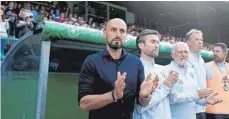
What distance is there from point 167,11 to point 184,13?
1.37 m

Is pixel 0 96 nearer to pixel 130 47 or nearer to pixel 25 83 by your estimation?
pixel 25 83

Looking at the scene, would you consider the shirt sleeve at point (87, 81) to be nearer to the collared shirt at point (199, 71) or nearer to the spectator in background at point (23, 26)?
the collared shirt at point (199, 71)

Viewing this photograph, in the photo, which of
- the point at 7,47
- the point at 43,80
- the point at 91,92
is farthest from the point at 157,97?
the point at 7,47

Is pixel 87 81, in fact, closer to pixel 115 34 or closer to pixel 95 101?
pixel 95 101

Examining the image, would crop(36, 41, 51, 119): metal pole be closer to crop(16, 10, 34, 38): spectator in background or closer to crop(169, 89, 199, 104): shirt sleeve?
crop(169, 89, 199, 104): shirt sleeve

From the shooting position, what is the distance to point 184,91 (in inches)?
113

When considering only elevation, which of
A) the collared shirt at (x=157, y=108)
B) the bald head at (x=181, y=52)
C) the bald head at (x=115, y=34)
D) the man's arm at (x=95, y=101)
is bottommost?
the collared shirt at (x=157, y=108)

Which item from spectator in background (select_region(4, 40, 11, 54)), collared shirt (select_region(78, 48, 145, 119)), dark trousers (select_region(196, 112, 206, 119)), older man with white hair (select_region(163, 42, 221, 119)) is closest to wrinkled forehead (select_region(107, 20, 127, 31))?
collared shirt (select_region(78, 48, 145, 119))

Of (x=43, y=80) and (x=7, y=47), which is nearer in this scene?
(x=43, y=80)

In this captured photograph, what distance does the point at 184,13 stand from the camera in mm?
20141

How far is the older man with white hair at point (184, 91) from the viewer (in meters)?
2.70

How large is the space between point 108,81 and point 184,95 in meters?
1.16

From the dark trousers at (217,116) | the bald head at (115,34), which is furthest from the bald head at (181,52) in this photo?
the bald head at (115,34)

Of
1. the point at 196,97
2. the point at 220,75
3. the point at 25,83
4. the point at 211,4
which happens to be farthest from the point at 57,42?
the point at 211,4
